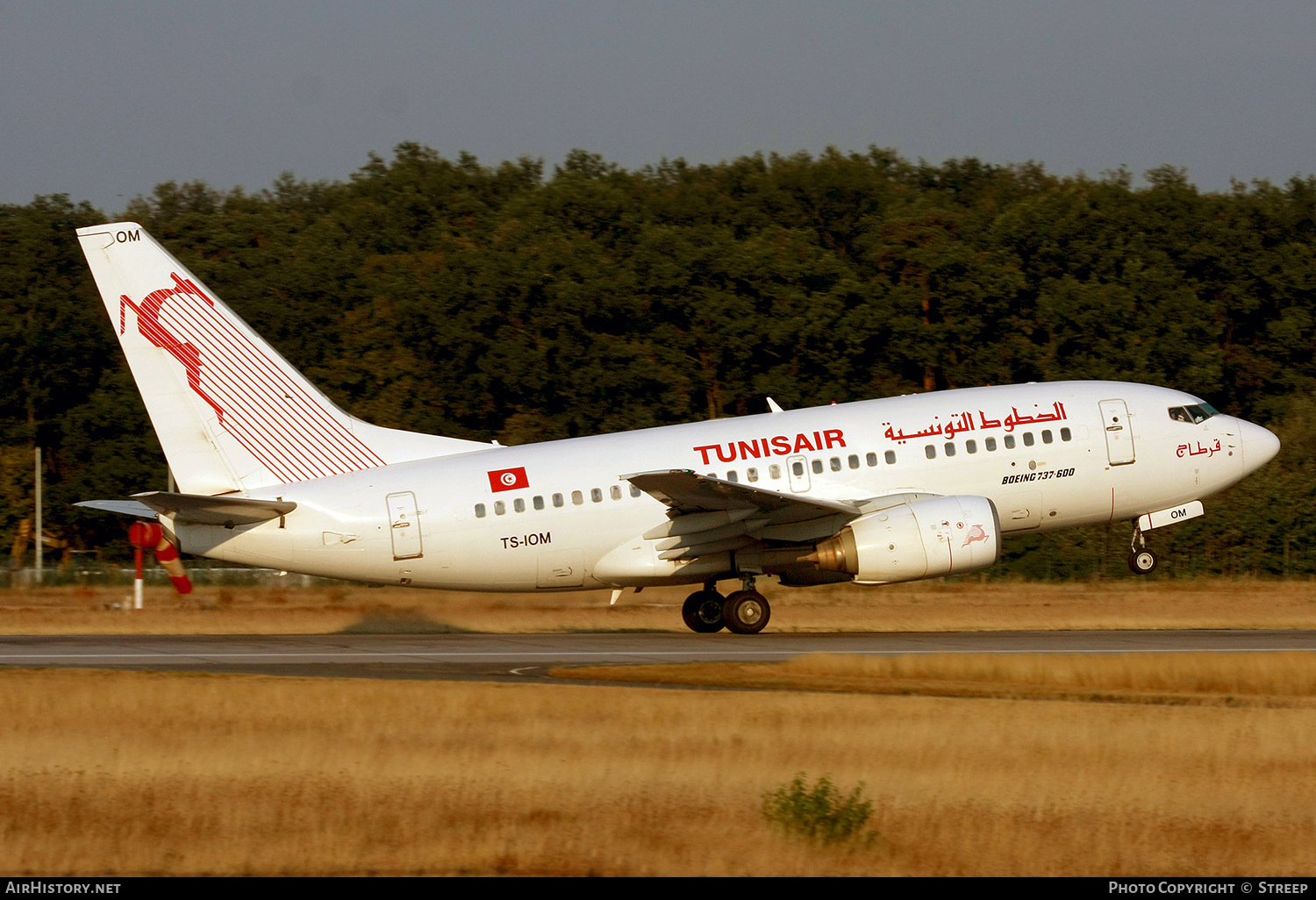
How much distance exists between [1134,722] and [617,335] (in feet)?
152

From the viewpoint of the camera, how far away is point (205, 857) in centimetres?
1230

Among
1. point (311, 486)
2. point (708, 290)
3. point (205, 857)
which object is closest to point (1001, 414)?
point (311, 486)

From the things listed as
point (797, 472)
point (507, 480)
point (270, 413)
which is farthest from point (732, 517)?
point (270, 413)

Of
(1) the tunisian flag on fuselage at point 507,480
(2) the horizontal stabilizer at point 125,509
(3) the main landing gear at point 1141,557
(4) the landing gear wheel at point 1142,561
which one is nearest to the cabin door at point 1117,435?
(3) the main landing gear at point 1141,557

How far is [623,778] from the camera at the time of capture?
14844 mm

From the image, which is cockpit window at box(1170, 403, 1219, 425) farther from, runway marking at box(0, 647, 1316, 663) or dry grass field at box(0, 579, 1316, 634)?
runway marking at box(0, 647, 1316, 663)

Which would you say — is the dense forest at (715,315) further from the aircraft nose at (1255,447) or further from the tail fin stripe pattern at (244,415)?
the tail fin stripe pattern at (244,415)

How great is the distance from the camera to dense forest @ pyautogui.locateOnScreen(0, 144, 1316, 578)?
196 feet

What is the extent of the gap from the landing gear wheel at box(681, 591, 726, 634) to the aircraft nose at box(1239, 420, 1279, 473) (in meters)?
11.0

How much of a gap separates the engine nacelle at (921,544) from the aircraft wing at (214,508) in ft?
33.1

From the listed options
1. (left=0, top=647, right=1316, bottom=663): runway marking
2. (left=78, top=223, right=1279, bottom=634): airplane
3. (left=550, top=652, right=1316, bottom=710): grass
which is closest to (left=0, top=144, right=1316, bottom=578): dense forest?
(left=78, top=223, right=1279, bottom=634): airplane

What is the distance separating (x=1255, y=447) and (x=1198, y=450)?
1.55m

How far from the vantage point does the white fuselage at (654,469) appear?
28.3m
